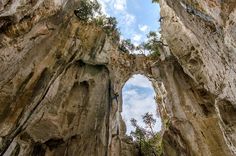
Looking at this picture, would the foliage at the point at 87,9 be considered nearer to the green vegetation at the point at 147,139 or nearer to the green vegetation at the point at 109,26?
the green vegetation at the point at 109,26

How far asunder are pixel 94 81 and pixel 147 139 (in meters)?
6.66

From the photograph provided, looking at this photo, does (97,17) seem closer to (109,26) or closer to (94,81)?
(109,26)

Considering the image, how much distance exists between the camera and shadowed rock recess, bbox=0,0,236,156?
13141mm

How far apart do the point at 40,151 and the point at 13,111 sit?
5416 mm

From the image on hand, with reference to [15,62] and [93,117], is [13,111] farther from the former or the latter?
[93,117]

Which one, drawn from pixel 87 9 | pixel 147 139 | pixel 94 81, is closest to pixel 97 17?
pixel 87 9

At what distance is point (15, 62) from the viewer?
13.7 m

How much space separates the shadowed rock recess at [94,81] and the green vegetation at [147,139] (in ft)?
3.09

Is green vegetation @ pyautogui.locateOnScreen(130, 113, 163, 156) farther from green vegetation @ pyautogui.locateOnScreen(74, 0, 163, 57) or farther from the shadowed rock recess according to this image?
green vegetation @ pyautogui.locateOnScreen(74, 0, 163, 57)

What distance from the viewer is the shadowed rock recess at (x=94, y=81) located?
517 inches

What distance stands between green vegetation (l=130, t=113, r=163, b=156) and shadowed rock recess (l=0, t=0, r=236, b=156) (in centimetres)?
94

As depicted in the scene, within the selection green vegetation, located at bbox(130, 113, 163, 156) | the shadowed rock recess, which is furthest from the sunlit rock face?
green vegetation, located at bbox(130, 113, 163, 156)

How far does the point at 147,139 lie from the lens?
23484mm

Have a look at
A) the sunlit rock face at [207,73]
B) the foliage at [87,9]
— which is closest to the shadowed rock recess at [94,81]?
the sunlit rock face at [207,73]
